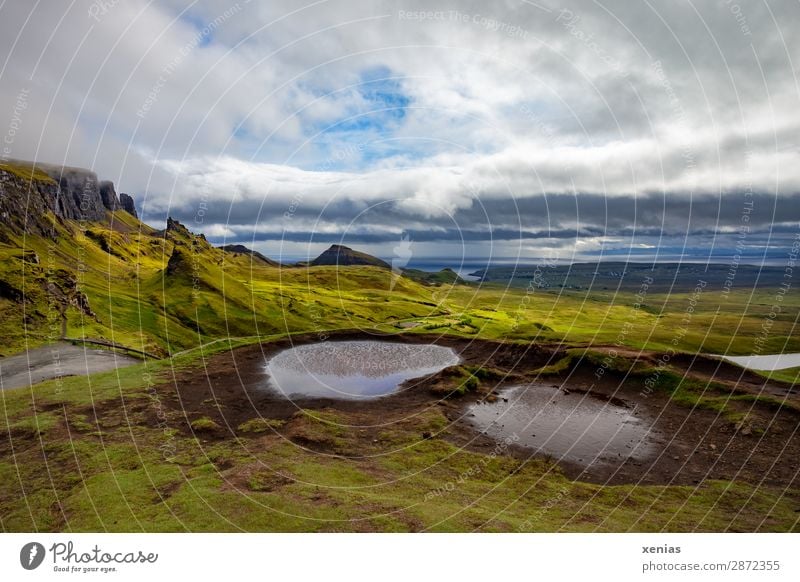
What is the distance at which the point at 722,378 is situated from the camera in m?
50.0

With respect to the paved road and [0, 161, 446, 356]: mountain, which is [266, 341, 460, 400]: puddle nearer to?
[0, 161, 446, 356]: mountain

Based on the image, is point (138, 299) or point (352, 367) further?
point (138, 299)

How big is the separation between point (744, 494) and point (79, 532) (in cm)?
3725

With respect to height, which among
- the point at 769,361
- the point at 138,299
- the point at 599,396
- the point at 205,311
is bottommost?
the point at 599,396

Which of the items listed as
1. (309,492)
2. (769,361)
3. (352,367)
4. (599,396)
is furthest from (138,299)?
(769,361)

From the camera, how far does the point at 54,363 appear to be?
1879 inches

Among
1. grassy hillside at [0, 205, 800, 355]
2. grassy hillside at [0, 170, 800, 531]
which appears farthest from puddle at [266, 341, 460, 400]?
grassy hillside at [0, 205, 800, 355]

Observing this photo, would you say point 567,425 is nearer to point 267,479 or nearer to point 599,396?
point 599,396

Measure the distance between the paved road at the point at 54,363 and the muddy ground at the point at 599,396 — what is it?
919cm

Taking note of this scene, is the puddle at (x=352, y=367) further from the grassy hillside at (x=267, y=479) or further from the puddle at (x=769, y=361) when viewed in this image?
the puddle at (x=769, y=361)

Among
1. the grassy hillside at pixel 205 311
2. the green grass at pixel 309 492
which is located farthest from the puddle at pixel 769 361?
the green grass at pixel 309 492

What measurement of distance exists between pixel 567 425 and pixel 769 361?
6719 centimetres

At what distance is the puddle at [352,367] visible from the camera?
164 feet
